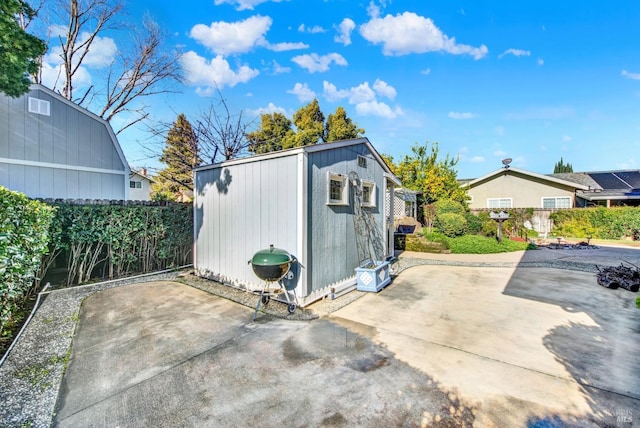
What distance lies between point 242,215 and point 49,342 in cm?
335

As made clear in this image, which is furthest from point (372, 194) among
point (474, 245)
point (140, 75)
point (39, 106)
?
point (140, 75)

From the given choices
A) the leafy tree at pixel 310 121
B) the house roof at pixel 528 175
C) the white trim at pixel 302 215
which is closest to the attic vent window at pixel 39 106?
the white trim at pixel 302 215

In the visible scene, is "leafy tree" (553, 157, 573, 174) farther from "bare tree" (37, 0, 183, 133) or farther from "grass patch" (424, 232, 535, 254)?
"bare tree" (37, 0, 183, 133)

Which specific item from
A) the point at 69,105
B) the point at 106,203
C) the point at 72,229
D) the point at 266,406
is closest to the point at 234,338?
the point at 266,406

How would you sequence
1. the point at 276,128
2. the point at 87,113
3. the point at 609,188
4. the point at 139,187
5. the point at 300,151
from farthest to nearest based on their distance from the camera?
the point at 276,128 < the point at 609,188 < the point at 139,187 < the point at 87,113 < the point at 300,151

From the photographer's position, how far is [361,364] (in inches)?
120

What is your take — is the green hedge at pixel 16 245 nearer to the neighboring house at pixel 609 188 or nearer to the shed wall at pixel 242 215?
the shed wall at pixel 242 215

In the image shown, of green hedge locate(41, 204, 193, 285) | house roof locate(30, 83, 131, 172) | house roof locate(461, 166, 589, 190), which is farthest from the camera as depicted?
house roof locate(461, 166, 589, 190)

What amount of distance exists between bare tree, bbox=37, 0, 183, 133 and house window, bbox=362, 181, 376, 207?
12.3 metres

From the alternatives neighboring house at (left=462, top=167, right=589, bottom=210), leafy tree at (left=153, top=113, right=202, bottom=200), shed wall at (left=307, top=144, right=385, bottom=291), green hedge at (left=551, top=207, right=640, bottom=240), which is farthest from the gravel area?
neighboring house at (left=462, top=167, right=589, bottom=210)

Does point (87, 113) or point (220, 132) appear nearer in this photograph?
point (87, 113)

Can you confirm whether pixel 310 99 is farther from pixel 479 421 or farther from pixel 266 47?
pixel 479 421

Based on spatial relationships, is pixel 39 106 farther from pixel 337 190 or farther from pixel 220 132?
pixel 337 190

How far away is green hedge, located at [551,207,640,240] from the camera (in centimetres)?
1291
